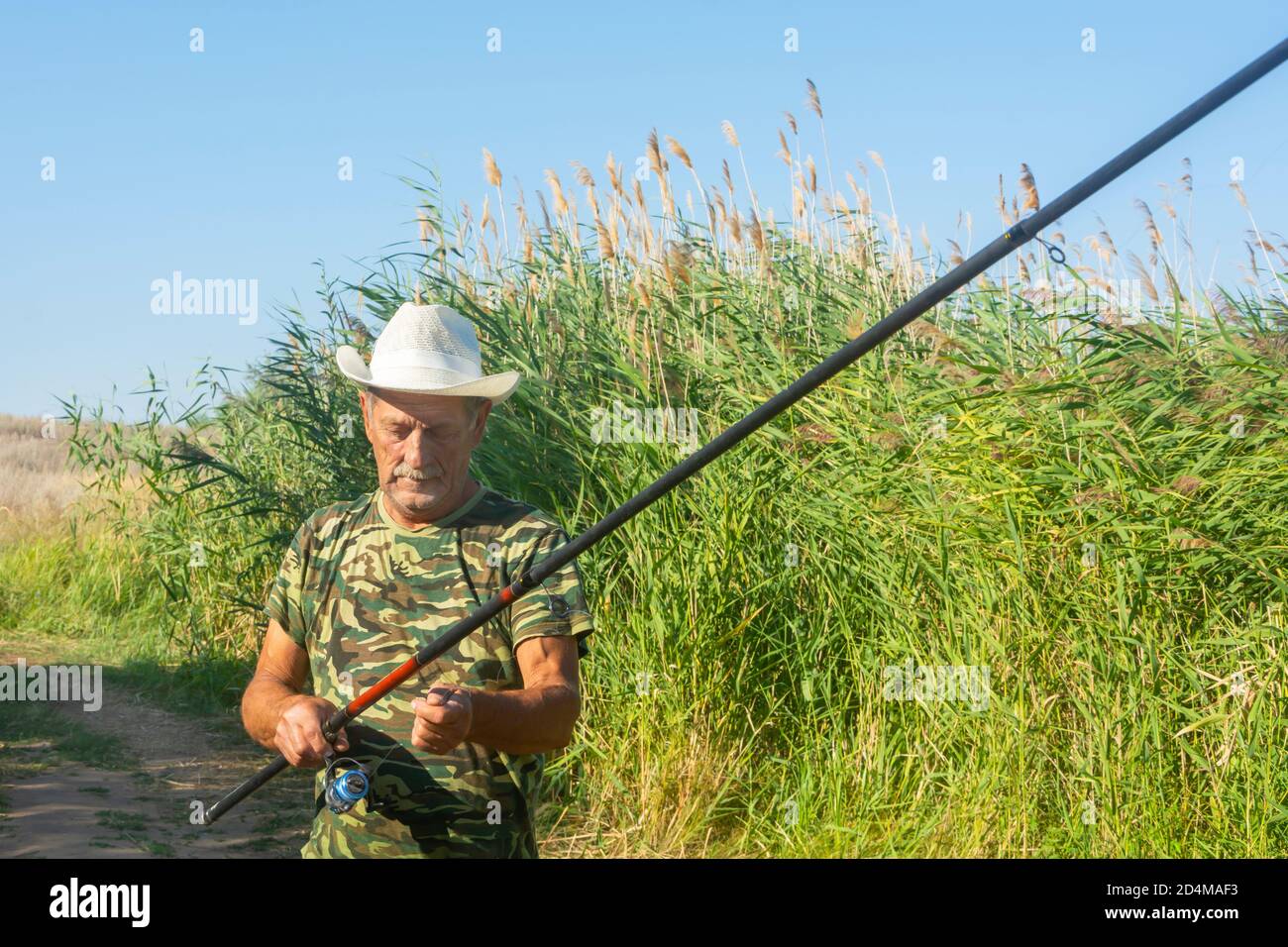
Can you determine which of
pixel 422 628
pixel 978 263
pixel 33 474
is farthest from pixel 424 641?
pixel 33 474

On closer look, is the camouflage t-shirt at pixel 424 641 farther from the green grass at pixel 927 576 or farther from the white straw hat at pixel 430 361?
the green grass at pixel 927 576

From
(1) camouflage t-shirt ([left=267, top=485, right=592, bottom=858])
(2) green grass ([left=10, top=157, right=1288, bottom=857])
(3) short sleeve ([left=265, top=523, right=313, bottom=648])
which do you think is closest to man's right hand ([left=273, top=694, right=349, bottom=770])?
(1) camouflage t-shirt ([left=267, top=485, right=592, bottom=858])

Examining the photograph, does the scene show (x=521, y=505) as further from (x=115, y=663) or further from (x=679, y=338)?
(x=115, y=663)

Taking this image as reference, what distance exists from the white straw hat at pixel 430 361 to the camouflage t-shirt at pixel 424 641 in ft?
0.84

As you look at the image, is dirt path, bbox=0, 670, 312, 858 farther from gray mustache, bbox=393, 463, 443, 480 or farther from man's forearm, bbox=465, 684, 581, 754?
man's forearm, bbox=465, 684, 581, 754

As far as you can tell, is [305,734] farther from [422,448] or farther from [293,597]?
[422,448]

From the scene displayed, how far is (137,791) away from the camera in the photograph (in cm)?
674

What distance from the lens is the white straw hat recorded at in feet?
9.47

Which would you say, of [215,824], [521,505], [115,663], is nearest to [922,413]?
[521,505]

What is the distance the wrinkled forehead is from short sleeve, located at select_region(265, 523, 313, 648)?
32 centimetres

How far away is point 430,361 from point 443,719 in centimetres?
86

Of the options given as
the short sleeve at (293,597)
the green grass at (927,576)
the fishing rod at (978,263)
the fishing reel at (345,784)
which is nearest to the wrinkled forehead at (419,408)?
the short sleeve at (293,597)

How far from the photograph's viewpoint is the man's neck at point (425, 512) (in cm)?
287

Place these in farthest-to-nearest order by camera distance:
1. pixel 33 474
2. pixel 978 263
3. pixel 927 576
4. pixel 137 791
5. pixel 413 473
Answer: pixel 33 474, pixel 137 791, pixel 927 576, pixel 413 473, pixel 978 263
